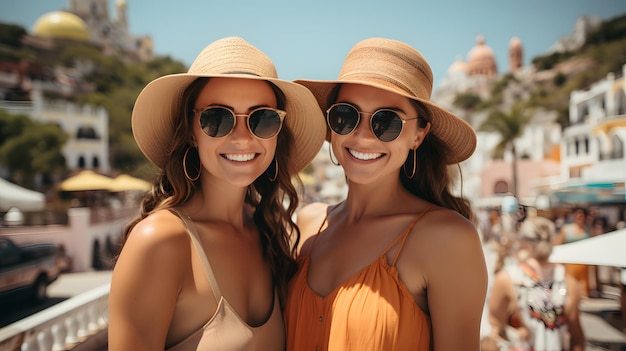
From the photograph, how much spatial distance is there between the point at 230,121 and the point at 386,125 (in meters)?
0.68

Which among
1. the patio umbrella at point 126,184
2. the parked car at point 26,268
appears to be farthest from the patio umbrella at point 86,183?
the parked car at point 26,268

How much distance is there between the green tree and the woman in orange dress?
3125 centimetres

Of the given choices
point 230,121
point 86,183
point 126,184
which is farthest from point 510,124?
point 230,121

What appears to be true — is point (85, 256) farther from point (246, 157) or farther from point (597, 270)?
point (246, 157)

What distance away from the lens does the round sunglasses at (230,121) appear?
203cm

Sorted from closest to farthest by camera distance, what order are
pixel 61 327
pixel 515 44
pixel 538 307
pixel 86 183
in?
pixel 61 327
pixel 538 307
pixel 86 183
pixel 515 44

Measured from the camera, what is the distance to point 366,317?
6.48 ft

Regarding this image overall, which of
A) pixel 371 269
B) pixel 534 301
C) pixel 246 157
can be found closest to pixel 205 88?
pixel 246 157

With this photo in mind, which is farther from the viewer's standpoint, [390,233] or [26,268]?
[26,268]

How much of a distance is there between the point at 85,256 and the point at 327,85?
17.1 meters

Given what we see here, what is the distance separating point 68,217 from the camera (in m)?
17.1

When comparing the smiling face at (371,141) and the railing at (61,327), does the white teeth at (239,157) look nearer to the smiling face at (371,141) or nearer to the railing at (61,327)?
the smiling face at (371,141)

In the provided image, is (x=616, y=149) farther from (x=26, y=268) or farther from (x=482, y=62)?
(x=482, y=62)

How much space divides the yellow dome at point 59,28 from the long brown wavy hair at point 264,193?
70.3m
